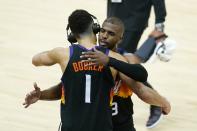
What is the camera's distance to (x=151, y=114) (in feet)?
24.4

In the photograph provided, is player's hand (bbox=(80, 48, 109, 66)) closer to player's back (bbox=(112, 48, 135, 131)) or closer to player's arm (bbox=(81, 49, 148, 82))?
player's arm (bbox=(81, 49, 148, 82))

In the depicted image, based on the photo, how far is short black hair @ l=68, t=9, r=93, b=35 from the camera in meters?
4.53

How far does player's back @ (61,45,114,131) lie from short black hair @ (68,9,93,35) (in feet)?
0.40

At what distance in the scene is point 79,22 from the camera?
4523 millimetres

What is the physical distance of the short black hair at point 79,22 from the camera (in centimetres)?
453

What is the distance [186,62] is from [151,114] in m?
2.62

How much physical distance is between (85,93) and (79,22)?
50 cm

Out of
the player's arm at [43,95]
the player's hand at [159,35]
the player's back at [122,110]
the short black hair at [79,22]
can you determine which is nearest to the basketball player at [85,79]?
the short black hair at [79,22]

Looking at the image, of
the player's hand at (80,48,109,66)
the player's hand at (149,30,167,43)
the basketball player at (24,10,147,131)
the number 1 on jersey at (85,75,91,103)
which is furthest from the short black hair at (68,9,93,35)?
the player's hand at (149,30,167,43)

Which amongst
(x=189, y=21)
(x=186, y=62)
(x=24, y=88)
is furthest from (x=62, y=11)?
(x=24, y=88)

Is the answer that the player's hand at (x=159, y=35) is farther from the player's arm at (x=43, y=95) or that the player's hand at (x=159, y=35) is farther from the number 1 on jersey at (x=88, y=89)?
the number 1 on jersey at (x=88, y=89)

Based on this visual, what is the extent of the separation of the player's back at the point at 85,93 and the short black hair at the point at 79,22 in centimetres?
12

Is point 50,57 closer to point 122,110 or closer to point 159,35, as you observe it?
point 122,110

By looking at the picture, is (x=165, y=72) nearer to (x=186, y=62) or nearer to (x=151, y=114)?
(x=186, y=62)
